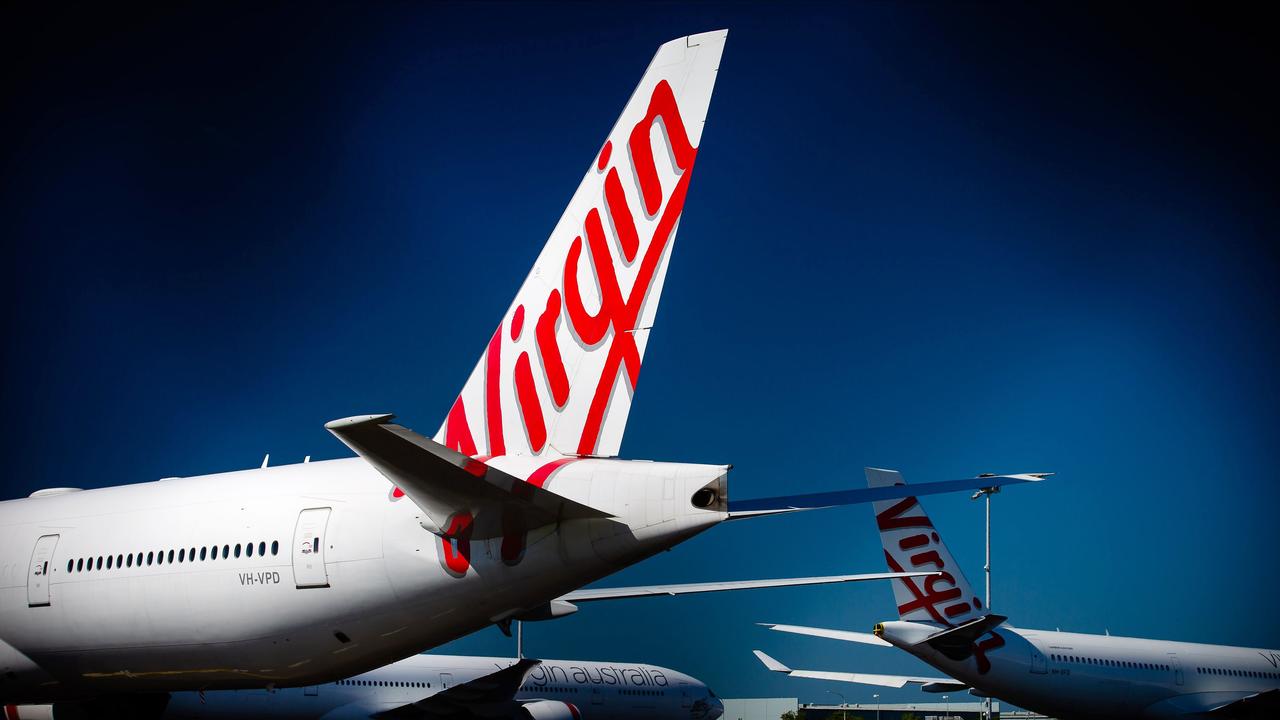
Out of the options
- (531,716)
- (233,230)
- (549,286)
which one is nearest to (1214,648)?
(531,716)

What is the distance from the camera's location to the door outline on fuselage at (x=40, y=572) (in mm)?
10094

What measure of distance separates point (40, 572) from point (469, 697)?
40.7 feet

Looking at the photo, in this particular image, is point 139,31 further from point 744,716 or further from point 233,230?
point 744,716

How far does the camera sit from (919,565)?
1010 inches

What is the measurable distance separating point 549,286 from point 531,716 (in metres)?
15.8

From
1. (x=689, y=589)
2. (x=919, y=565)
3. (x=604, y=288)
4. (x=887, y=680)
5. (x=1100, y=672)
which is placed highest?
(x=604, y=288)

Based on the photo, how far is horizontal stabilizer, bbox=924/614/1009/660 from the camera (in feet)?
75.3

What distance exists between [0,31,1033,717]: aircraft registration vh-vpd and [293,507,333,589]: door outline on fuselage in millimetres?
14

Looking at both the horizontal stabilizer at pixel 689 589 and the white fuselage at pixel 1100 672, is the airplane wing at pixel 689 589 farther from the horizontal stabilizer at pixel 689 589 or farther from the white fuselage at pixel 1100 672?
the white fuselage at pixel 1100 672

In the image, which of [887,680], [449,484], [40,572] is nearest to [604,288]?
[449,484]

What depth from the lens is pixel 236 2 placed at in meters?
27.5

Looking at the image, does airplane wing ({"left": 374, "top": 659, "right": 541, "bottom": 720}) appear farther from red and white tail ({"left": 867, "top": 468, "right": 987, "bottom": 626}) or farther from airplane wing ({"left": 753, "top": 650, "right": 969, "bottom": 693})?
red and white tail ({"left": 867, "top": 468, "right": 987, "bottom": 626})

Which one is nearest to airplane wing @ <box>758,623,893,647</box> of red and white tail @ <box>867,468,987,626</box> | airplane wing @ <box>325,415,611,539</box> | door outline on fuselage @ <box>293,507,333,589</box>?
red and white tail @ <box>867,468,987,626</box>

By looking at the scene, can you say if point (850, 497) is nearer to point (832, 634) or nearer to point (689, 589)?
point (689, 589)
